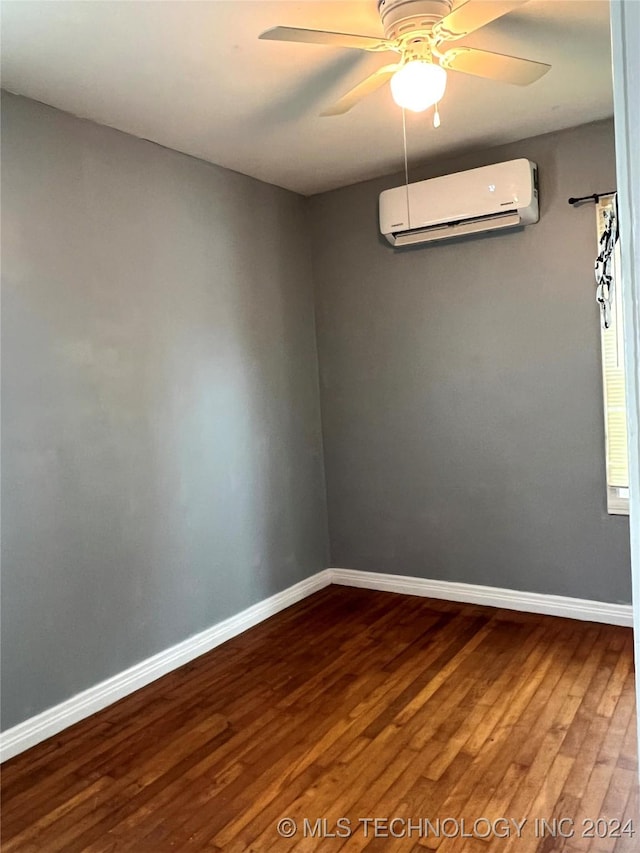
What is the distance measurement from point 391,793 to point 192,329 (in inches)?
86.2

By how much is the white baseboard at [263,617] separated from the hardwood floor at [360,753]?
0.06m

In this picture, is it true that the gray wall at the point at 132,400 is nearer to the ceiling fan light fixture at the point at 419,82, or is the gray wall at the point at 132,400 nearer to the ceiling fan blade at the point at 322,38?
the ceiling fan blade at the point at 322,38

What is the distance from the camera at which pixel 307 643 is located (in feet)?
10.8

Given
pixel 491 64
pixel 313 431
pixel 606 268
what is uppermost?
pixel 491 64

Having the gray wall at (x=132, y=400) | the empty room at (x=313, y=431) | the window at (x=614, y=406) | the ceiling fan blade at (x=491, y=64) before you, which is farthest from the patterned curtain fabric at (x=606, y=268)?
the gray wall at (x=132, y=400)

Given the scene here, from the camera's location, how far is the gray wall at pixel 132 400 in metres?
2.50

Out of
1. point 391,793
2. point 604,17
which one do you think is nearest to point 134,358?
point 391,793

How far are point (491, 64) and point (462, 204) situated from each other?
1.35 metres

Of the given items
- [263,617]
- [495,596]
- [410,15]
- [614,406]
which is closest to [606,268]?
[614,406]

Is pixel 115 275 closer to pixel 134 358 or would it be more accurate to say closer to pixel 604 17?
pixel 134 358

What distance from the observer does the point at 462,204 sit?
11.1 feet

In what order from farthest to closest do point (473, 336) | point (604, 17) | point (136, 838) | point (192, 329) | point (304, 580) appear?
point (304, 580), point (473, 336), point (192, 329), point (604, 17), point (136, 838)

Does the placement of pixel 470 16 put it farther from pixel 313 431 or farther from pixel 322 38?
pixel 313 431

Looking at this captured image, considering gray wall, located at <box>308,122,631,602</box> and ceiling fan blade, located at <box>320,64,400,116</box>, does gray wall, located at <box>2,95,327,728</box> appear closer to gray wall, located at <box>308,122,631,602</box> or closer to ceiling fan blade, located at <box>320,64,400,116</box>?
gray wall, located at <box>308,122,631,602</box>
